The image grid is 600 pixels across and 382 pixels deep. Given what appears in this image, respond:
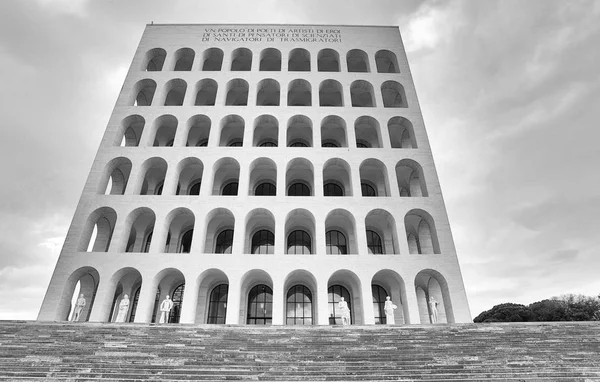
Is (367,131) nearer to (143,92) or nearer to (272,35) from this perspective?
(272,35)

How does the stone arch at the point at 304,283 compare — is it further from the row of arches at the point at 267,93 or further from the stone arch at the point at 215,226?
the row of arches at the point at 267,93

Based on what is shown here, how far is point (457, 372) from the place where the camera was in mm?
11625

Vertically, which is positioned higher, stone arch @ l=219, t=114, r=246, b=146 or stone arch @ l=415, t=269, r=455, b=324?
stone arch @ l=219, t=114, r=246, b=146

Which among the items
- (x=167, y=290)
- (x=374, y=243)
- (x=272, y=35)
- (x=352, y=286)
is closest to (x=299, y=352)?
(x=352, y=286)

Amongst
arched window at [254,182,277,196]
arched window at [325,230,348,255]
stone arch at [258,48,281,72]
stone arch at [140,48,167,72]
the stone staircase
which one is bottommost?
the stone staircase

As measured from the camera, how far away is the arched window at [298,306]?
77.7 ft

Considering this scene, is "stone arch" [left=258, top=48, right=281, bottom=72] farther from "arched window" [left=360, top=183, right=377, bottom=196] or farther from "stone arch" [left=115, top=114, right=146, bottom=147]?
"arched window" [left=360, top=183, right=377, bottom=196]

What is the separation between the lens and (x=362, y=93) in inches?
1177

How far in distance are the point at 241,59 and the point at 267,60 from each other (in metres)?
2.13

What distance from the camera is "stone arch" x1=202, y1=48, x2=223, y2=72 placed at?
3030 cm

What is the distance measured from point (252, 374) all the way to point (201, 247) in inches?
454

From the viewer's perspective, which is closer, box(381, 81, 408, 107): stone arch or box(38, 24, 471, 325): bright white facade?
box(38, 24, 471, 325): bright white facade

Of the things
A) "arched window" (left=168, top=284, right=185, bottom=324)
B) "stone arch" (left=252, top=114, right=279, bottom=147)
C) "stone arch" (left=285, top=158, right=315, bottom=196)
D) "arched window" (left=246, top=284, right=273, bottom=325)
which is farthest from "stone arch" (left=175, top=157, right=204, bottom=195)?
"arched window" (left=246, top=284, right=273, bottom=325)

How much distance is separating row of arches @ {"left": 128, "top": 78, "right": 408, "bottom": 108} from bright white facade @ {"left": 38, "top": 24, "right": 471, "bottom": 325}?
11 centimetres
